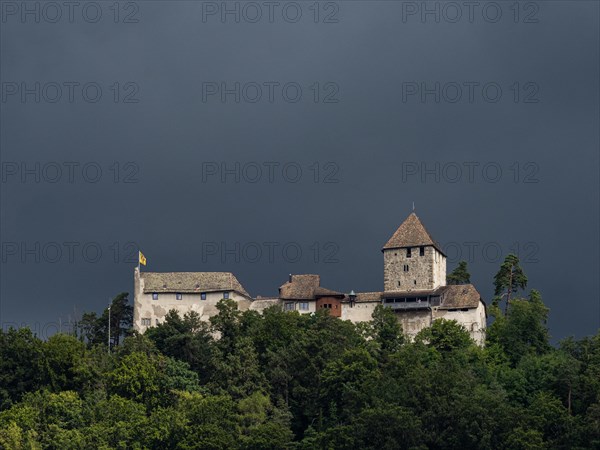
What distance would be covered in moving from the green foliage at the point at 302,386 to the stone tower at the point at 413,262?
4106 mm

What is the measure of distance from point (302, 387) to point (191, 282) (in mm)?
19662

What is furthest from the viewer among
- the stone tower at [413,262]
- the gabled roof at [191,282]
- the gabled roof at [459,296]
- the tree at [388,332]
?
the gabled roof at [191,282]

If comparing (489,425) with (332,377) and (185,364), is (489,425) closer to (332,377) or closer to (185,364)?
(332,377)

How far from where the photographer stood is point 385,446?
3671 inches

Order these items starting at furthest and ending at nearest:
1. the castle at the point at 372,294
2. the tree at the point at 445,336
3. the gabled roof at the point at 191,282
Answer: the gabled roof at the point at 191,282
the castle at the point at 372,294
the tree at the point at 445,336

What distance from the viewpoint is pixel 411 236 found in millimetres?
118625

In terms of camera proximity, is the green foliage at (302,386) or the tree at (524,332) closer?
the green foliage at (302,386)

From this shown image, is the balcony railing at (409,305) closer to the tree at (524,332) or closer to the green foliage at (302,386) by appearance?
the green foliage at (302,386)

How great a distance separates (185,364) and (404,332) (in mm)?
18845

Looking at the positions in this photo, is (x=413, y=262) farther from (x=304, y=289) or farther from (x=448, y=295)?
(x=304, y=289)

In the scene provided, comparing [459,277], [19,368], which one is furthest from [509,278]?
[19,368]

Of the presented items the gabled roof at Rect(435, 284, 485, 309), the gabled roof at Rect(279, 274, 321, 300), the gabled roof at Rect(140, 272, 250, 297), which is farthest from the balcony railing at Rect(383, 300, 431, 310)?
the gabled roof at Rect(140, 272, 250, 297)

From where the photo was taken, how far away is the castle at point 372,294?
11475 cm

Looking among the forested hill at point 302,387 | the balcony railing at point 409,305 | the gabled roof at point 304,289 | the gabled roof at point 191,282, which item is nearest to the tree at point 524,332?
the forested hill at point 302,387
